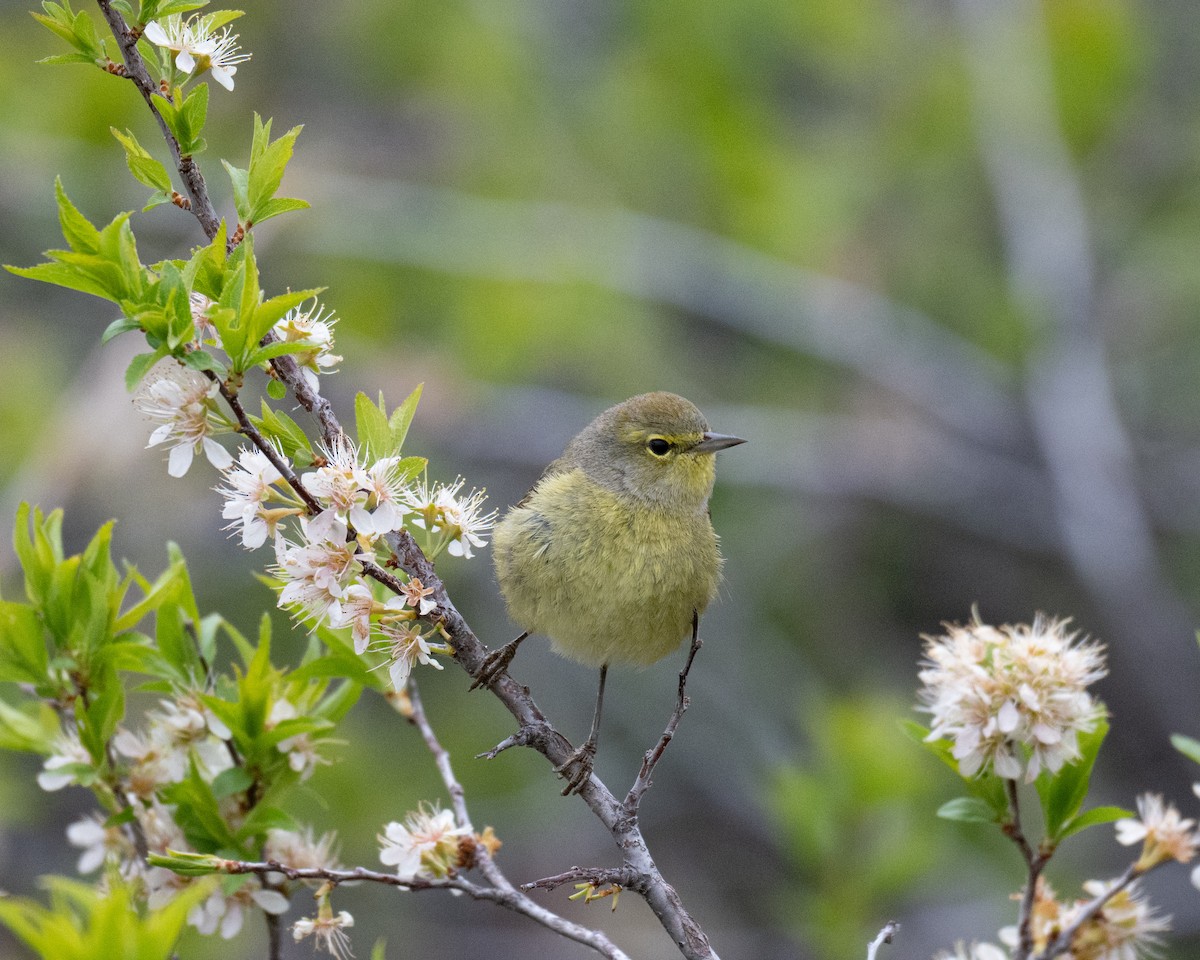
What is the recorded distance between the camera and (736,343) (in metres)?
9.45

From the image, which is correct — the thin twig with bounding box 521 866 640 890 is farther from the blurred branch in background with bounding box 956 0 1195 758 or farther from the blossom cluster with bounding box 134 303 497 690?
the blurred branch in background with bounding box 956 0 1195 758

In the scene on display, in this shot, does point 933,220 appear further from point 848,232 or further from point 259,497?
point 259,497

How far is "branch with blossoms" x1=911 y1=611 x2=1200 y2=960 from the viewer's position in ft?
7.36

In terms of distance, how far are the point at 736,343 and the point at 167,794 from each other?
7.45 meters

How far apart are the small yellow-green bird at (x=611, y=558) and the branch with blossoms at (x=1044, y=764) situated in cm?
122

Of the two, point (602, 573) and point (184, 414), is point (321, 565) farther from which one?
point (602, 573)

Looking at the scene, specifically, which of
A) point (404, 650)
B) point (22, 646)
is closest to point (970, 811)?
point (404, 650)

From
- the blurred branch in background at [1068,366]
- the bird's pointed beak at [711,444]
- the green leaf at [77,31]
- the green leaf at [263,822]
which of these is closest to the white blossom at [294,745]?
the green leaf at [263,822]

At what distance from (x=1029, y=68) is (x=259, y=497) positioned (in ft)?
27.1

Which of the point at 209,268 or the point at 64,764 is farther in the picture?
the point at 64,764

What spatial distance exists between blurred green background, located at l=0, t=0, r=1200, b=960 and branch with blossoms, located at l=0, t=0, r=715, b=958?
3928 mm

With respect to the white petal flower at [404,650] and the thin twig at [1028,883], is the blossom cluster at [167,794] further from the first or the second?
the thin twig at [1028,883]

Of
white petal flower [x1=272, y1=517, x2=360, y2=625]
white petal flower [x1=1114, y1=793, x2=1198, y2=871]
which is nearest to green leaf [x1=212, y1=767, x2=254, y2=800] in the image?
white petal flower [x1=272, y1=517, x2=360, y2=625]

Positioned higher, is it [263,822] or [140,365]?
[140,365]
